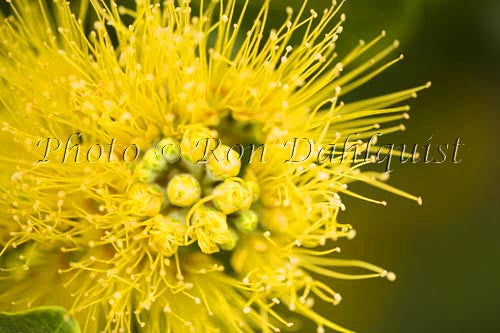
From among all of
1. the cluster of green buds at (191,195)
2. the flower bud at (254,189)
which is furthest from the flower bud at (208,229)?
the flower bud at (254,189)

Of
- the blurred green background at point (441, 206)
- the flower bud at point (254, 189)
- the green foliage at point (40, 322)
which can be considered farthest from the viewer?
the blurred green background at point (441, 206)

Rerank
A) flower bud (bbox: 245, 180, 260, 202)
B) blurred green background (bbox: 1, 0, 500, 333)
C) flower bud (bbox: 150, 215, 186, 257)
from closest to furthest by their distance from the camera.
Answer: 1. flower bud (bbox: 150, 215, 186, 257)
2. flower bud (bbox: 245, 180, 260, 202)
3. blurred green background (bbox: 1, 0, 500, 333)

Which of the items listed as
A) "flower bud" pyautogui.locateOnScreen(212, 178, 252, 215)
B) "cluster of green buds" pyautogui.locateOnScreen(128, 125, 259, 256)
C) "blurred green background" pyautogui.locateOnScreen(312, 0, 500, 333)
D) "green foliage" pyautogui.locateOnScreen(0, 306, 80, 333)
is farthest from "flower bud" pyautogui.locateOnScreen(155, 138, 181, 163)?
"blurred green background" pyautogui.locateOnScreen(312, 0, 500, 333)

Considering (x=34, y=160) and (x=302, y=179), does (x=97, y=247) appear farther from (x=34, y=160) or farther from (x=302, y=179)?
(x=302, y=179)

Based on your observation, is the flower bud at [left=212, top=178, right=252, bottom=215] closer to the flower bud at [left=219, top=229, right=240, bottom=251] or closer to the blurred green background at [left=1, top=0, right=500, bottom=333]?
the flower bud at [left=219, top=229, right=240, bottom=251]

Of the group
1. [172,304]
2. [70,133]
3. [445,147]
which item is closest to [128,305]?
[172,304]

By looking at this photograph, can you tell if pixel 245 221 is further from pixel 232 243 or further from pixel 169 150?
pixel 169 150

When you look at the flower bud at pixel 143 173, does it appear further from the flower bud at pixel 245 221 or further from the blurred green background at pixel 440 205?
the blurred green background at pixel 440 205
